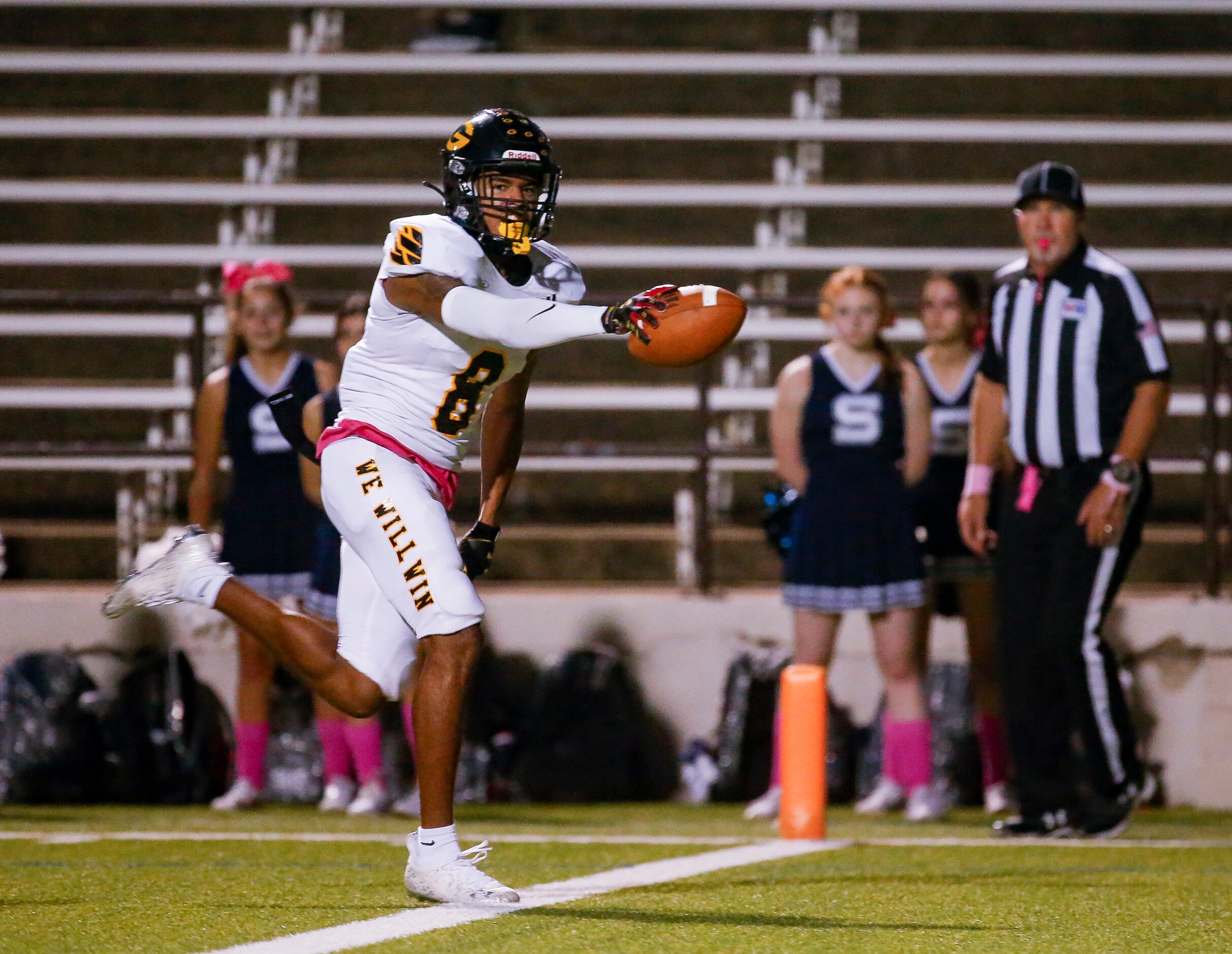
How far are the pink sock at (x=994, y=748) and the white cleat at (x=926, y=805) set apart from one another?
1.21 ft

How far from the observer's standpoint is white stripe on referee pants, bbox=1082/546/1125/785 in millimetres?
5324

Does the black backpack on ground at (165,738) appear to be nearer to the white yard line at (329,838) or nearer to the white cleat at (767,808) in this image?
the white yard line at (329,838)

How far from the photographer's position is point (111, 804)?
650cm

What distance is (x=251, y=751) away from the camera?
Answer: 628cm

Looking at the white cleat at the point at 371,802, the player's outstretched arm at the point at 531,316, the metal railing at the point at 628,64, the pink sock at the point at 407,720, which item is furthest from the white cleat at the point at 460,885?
the metal railing at the point at 628,64

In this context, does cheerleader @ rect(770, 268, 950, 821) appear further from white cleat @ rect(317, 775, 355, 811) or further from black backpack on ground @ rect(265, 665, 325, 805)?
black backpack on ground @ rect(265, 665, 325, 805)

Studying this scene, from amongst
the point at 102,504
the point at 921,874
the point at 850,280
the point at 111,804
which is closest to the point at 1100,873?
the point at 921,874

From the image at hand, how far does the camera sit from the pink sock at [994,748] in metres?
6.25

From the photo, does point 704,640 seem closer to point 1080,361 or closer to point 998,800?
point 998,800

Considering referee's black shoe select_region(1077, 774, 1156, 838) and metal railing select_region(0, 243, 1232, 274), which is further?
metal railing select_region(0, 243, 1232, 274)

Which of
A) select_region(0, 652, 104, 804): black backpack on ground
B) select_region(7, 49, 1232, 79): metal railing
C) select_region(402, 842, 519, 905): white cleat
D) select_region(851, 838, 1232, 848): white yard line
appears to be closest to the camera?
select_region(402, 842, 519, 905): white cleat

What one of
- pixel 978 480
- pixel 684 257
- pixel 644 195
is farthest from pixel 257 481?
pixel 644 195

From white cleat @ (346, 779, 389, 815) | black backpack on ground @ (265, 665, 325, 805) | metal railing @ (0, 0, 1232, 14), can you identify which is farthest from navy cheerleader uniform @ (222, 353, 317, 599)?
metal railing @ (0, 0, 1232, 14)

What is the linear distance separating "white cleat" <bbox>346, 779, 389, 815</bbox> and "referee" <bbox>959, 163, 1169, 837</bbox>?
6.58ft
